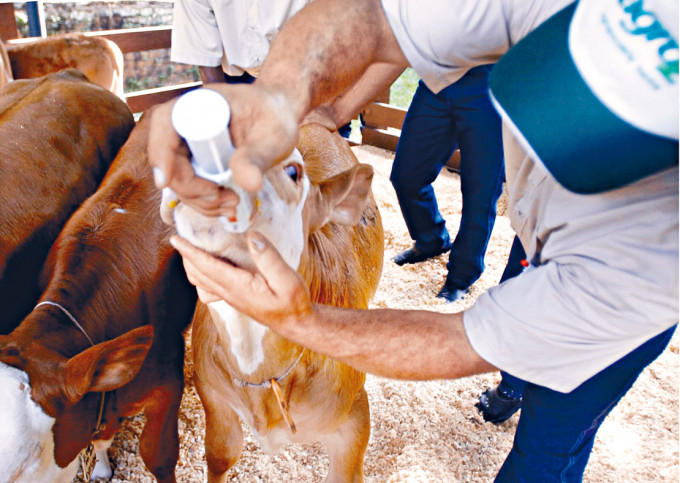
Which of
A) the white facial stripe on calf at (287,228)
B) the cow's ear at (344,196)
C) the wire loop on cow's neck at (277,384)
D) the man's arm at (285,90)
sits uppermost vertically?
the man's arm at (285,90)

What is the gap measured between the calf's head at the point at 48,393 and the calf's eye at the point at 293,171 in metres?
0.80

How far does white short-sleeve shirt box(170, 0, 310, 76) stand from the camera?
3.53m

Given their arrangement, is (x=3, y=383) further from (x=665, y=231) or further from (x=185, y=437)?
(x=665, y=231)

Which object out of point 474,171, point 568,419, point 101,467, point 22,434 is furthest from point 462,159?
point 22,434

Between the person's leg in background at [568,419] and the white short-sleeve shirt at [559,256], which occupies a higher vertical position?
the white short-sleeve shirt at [559,256]

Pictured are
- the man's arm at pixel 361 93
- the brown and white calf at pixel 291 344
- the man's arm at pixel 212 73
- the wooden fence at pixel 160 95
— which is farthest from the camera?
the wooden fence at pixel 160 95

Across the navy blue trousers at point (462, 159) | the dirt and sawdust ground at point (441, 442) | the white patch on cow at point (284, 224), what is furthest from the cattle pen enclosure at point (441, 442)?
the white patch on cow at point (284, 224)

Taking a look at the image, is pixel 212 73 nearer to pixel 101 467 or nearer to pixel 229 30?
pixel 229 30

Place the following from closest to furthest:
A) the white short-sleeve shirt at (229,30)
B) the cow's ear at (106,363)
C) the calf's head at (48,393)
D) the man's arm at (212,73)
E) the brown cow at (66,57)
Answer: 1. the calf's head at (48,393)
2. the cow's ear at (106,363)
3. the white short-sleeve shirt at (229,30)
4. the man's arm at (212,73)
5. the brown cow at (66,57)

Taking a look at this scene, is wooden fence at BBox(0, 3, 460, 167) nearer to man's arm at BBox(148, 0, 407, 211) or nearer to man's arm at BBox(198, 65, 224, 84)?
man's arm at BBox(198, 65, 224, 84)

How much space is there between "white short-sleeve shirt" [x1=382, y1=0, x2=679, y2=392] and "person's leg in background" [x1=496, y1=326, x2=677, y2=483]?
37cm

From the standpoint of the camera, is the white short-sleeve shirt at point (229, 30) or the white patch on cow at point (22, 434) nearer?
the white patch on cow at point (22, 434)

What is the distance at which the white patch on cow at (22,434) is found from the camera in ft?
5.41

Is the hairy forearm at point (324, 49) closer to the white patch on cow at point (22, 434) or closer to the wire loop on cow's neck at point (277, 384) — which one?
the wire loop on cow's neck at point (277, 384)
